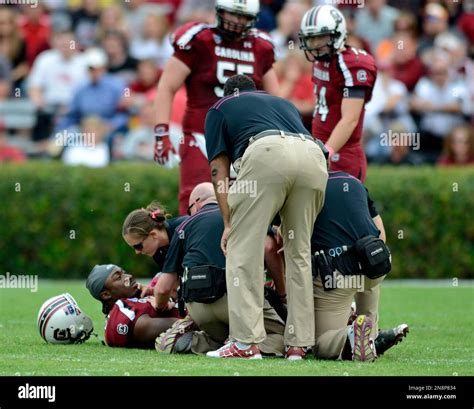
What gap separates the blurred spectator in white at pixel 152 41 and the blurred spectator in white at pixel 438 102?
4.21m

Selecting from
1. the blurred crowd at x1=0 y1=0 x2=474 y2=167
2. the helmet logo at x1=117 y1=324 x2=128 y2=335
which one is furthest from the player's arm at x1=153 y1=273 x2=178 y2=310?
the blurred crowd at x1=0 y1=0 x2=474 y2=167

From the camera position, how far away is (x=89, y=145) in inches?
715

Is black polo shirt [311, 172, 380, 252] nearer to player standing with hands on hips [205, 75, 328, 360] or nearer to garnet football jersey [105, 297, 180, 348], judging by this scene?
player standing with hands on hips [205, 75, 328, 360]

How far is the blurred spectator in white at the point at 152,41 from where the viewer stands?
2028cm

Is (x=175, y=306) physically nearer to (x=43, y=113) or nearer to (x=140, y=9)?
(x=43, y=113)

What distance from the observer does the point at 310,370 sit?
26.8ft

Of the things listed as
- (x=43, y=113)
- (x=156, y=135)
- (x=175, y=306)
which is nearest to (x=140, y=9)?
(x=43, y=113)

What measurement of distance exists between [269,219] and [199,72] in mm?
3232

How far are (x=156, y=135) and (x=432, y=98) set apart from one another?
800 cm

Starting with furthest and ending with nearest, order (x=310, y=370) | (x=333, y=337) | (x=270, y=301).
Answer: (x=270, y=301)
(x=333, y=337)
(x=310, y=370)

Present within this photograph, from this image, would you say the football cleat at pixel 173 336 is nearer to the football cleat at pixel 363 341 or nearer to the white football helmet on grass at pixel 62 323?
the white football helmet on grass at pixel 62 323

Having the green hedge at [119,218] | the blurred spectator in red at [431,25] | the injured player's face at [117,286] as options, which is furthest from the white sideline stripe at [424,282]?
the injured player's face at [117,286]

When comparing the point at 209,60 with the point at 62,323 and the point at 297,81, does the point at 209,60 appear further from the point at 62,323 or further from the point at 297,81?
the point at 297,81

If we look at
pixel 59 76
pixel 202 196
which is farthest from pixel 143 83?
pixel 202 196
